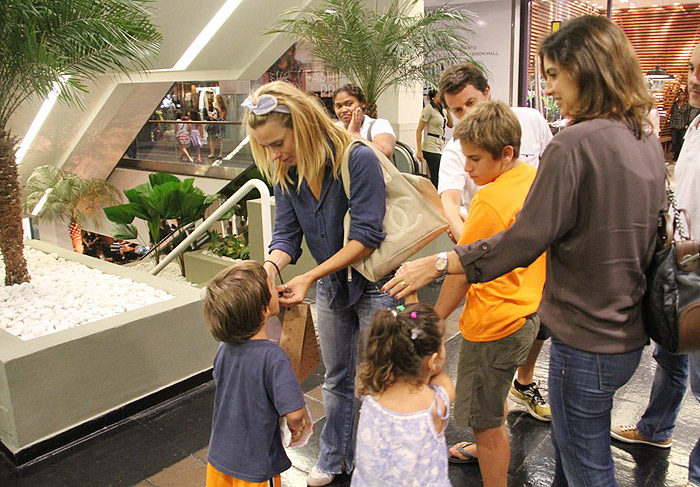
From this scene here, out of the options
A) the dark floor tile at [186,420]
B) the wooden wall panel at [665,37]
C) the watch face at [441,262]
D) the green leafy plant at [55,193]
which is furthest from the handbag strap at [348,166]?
the wooden wall panel at [665,37]

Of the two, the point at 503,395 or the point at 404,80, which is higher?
the point at 404,80

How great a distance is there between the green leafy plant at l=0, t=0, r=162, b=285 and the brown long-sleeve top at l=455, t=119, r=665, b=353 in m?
3.42

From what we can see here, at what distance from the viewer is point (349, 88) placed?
4785 millimetres

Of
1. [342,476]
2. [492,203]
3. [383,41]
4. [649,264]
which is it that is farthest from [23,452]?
[383,41]

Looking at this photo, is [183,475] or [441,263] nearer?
[441,263]

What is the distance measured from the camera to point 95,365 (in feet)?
10.4

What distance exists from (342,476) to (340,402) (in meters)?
0.40

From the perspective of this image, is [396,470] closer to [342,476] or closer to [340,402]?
[340,402]

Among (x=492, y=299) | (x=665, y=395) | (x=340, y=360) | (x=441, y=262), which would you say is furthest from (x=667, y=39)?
(x=441, y=262)

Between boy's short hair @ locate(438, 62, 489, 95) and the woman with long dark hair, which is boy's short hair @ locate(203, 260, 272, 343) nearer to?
the woman with long dark hair

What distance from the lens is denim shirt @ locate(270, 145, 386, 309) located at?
2104 mm

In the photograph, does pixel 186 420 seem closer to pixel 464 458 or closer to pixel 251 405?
pixel 464 458

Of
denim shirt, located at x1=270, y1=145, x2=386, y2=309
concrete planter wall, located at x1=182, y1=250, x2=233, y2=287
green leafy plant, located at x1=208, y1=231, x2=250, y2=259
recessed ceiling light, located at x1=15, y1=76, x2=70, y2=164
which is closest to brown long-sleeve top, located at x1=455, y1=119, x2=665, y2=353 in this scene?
denim shirt, located at x1=270, y1=145, x2=386, y2=309

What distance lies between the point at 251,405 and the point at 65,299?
2.59m
